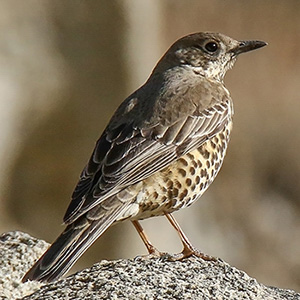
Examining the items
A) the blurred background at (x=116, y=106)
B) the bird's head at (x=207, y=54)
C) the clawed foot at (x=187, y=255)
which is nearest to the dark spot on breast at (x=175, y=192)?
the clawed foot at (x=187, y=255)

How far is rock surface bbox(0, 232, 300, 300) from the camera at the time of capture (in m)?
6.36

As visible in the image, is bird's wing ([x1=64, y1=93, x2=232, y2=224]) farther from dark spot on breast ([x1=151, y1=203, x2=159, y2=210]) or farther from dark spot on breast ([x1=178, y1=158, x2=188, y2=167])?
dark spot on breast ([x1=151, y1=203, x2=159, y2=210])

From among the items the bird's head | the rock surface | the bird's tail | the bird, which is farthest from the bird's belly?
the bird's head

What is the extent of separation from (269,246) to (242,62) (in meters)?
2.58

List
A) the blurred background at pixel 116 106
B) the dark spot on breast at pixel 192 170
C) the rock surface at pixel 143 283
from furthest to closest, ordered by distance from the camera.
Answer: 1. the blurred background at pixel 116 106
2. the dark spot on breast at pixel 192 170
3. the rock surface at pixel 143 283

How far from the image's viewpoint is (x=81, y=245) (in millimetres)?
7172

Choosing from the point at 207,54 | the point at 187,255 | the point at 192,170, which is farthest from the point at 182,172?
the point at 207,54

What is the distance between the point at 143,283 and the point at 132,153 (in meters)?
1.36

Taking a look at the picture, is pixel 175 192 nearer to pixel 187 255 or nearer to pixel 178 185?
pixel 178 185

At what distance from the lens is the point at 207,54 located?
8844mm

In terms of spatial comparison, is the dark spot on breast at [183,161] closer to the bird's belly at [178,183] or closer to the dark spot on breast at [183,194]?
the bird's belly at [178,183]

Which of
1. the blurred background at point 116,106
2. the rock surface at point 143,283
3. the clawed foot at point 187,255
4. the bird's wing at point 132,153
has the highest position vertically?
the bird's wing at point 132,153

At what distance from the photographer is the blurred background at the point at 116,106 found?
15352mm

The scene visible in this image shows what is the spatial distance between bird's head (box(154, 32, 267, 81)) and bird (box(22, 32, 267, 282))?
0.03 feet
